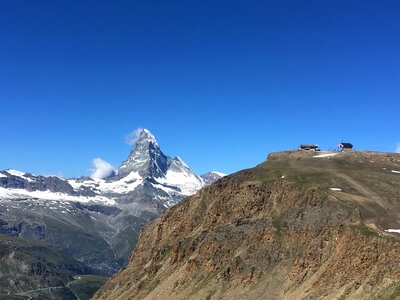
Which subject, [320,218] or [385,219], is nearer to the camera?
[385,219]

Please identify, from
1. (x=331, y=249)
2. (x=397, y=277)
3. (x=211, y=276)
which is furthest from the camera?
(x=211, y=276)

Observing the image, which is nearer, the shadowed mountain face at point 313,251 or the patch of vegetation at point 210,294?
the shadowed mountain face at point 313,251

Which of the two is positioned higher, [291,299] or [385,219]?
[385,219]

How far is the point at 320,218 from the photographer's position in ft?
568

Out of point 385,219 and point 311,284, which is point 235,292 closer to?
point 311,284

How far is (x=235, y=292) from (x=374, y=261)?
48672mm

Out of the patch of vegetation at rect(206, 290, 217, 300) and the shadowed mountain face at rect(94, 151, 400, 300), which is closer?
the shadowed mountain face at rect(94, 151, 400, 300)

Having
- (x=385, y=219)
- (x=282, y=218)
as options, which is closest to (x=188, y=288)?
(x=282, y=218)

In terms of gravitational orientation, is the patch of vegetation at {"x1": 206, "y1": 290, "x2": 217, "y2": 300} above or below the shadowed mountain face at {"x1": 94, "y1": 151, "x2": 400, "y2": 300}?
below

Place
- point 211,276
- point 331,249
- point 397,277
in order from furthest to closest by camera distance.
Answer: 1. point 211,276
2. point 331,249
3. point 397,277

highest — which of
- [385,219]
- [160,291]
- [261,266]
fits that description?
[385,219]

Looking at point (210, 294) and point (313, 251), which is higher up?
point (313, 251)

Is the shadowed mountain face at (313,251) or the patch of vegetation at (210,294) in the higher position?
the shadowed mountain face at (313,251)

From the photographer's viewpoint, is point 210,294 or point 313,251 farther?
point 210,294
